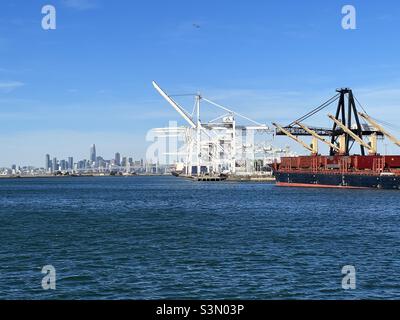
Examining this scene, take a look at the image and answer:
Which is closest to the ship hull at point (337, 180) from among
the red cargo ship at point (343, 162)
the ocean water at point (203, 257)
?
the red cargo ship at point (343, 162)

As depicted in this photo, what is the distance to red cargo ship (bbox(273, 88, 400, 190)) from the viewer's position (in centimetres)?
8888

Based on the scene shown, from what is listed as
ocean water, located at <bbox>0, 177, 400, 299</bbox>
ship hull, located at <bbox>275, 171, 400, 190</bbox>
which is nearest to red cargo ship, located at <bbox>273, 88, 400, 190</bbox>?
ship hull, located at <bbox>275, 171, 400, 190</bbox>

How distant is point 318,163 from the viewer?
104 meters

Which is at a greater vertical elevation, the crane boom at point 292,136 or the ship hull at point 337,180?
the crane boom at point 292,136

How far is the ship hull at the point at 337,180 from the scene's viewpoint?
85.2 m

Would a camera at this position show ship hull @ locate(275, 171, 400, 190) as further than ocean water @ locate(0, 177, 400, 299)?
Yes

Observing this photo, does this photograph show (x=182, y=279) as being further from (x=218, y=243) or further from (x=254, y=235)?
(x=254, y=235)

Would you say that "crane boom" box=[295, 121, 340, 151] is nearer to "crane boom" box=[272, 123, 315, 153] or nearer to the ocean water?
"crane boom" box=[272, 123, 315, 153]

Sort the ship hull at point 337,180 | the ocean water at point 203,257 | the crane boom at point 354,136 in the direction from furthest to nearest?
the crane boom at point 354,136, the ship hull at point 337,180, the ocean water at point 203,257

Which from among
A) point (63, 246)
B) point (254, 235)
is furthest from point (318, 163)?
point (63, 246)

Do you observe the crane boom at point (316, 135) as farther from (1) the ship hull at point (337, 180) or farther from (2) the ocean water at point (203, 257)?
(2) the ocean water at point (203, 257)

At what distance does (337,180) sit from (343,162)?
3.85 m
